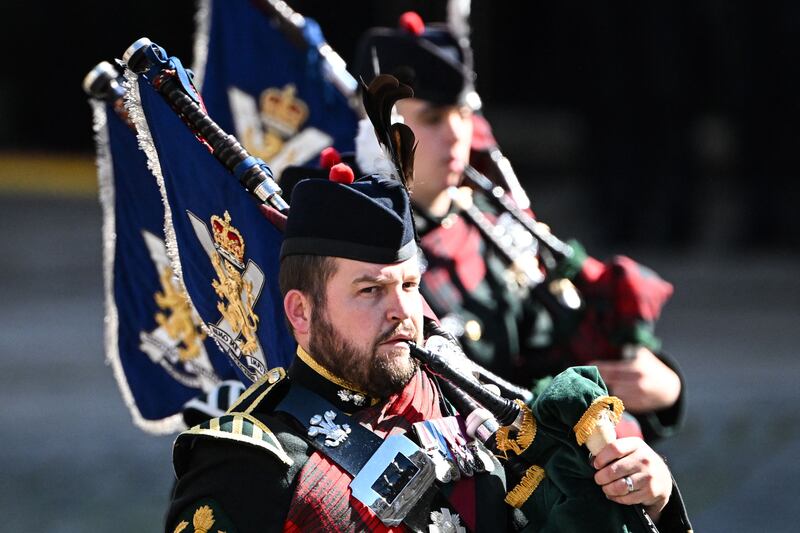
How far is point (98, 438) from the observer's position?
8.23 m

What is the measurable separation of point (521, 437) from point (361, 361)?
322 millimetres

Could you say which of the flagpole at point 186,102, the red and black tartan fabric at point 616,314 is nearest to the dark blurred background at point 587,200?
the red and black tartan fabric at point 616,314

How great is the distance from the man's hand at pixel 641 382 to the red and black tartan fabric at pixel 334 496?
1.33 m

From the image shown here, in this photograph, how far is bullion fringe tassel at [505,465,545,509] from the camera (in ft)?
9.44

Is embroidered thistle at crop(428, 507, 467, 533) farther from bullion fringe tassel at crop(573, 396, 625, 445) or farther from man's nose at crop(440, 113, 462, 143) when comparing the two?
man's nose at crop(440, 113, 462, 143)

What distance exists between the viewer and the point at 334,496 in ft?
9.18

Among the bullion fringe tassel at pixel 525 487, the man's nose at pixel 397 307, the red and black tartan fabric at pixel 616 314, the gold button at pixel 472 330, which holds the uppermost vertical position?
the man's nose at pixel 397 307

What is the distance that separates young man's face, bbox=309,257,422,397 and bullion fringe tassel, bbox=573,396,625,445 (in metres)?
0.34

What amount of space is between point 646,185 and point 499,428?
9434 mm

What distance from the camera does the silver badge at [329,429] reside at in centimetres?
286

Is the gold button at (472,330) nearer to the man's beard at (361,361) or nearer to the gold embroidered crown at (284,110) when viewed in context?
the gold embroidered crown at (284,110)

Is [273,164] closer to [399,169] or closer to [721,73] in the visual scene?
[399,169]

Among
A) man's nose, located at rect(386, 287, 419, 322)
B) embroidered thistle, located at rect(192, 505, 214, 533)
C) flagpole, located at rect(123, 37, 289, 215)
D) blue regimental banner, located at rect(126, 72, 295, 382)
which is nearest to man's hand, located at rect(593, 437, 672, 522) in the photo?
man's nose, located at rect(386, 287, 419, 322)

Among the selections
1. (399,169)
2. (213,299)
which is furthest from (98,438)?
(399,169)
